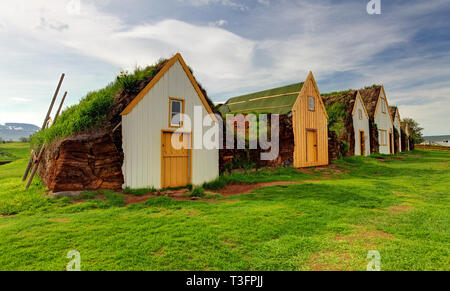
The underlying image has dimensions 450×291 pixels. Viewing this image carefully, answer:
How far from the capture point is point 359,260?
3.89 metres

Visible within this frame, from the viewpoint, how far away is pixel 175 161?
1159 cm

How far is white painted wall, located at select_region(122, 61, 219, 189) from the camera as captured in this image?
10242 millimetres

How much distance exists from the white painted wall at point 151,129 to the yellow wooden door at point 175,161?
0.29 meters

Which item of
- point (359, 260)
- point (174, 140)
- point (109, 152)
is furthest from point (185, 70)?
point (359, 260)

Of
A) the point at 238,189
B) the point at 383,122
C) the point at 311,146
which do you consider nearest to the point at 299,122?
the point at 311,146

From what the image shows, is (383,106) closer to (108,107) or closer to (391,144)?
(391,144)

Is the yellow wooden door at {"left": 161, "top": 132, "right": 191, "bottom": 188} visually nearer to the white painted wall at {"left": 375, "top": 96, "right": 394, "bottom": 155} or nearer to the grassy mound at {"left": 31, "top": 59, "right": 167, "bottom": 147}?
the grassy mound at {"left": 31, "top": 59, "right": 167, "bottom": 147}

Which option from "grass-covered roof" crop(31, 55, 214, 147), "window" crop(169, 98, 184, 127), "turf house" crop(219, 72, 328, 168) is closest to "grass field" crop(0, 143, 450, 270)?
"grass-covered roof" crop(31, 55, 214, 147)

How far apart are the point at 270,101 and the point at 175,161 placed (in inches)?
461

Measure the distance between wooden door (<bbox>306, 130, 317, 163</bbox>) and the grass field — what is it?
9.45 meters

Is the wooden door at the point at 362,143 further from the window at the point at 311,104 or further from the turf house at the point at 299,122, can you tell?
the window at the point at 311,104

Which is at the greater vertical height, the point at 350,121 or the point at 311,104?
the point at 311,104
